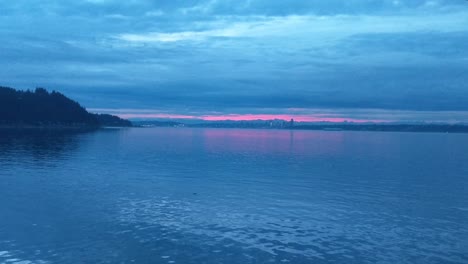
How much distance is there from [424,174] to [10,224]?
125 ft

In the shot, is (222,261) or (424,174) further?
(424,174)

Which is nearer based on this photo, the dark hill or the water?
the water

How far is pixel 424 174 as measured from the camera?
45.3 metres

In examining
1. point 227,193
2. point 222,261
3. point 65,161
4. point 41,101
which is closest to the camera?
point 222,261

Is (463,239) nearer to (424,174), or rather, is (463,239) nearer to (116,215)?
(116,215)

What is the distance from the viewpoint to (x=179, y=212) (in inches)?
953

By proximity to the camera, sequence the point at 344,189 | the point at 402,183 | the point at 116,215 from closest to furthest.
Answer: the point at 116,215
the point at 344,189
the point at 402,183

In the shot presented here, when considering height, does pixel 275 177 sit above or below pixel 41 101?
below

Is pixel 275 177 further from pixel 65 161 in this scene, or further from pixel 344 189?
pixel 65 161

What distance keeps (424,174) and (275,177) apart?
16.0 metres

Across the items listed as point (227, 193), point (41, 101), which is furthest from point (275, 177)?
point (41, 101)

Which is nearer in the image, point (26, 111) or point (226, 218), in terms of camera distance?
point (226, 218)

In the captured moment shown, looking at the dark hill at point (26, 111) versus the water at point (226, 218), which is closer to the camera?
the water at point (226, 218)

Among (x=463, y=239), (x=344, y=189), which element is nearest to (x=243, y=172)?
(x=344, y=189)
